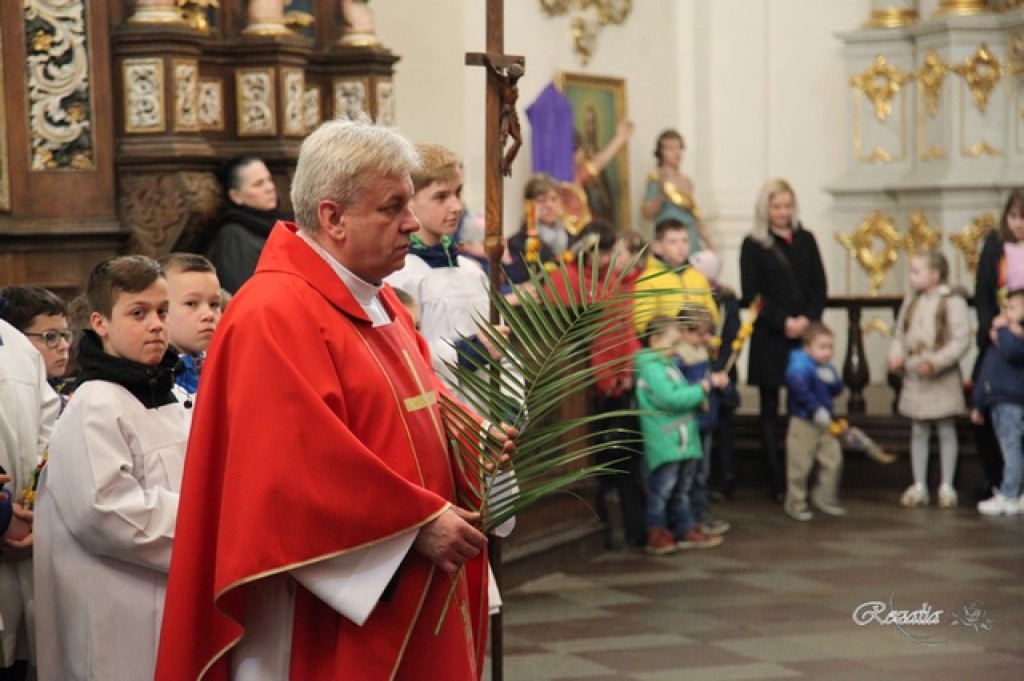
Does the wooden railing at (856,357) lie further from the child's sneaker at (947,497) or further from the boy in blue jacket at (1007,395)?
the boy in blue jacket at (1007,395)

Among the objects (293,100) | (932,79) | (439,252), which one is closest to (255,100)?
(293,100)

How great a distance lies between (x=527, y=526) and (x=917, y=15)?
7455 mm

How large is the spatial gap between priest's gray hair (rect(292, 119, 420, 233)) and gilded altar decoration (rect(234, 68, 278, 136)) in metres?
5.16

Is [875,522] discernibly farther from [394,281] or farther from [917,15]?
[917,15]

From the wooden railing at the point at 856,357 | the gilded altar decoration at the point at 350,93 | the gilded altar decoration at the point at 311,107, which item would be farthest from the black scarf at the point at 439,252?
the wooden railing at the point at 856,357

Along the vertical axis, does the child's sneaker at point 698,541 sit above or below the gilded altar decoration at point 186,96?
below

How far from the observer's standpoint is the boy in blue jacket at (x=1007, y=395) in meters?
9.38

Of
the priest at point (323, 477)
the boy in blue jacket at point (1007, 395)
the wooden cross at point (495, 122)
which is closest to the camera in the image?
the priest at point (323, 477)

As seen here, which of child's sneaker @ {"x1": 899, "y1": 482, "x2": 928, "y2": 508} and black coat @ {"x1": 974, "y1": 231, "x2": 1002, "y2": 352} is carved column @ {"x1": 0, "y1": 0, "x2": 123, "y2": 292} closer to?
child's sneaker @ {"x1": 899, "y1": 482, "x2": 928, "y2": 508}

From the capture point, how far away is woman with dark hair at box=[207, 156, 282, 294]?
7406mm

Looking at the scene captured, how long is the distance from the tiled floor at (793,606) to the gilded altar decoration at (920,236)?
4.32 meters

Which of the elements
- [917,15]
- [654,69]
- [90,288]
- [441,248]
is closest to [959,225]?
[917,15]

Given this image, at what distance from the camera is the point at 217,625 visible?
10.9 feet

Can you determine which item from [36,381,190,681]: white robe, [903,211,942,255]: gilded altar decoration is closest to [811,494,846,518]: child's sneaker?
[903,211,942,255]: gilded altar decoration
